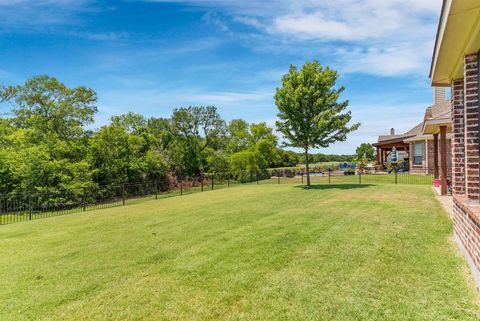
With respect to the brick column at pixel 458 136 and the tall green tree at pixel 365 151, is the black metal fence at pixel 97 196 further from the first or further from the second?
the tall green tree at pixel 365 151

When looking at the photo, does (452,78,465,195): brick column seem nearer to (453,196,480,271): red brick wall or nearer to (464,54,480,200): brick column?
(453,196,480,271): red brick wall

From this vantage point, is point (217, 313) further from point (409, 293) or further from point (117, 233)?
point (117, 233)

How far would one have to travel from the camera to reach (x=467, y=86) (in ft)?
13.4

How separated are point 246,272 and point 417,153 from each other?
22.1 m

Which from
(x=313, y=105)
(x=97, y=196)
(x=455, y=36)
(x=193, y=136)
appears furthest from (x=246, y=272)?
(x=193, y=136)

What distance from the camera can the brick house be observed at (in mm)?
3324

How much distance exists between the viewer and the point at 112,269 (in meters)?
4.66

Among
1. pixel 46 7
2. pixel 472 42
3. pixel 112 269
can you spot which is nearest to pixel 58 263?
pixel 112 269

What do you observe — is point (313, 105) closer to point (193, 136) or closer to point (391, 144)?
point (391, 144)

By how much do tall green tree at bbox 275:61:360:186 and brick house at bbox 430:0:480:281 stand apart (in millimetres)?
12175

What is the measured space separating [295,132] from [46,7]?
1336cm

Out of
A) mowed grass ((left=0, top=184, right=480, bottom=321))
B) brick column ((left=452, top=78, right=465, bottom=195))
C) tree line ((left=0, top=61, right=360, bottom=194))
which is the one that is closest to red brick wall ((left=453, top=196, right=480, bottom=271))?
mowed grass ((left=0, top=184, right=480, bottom=321))

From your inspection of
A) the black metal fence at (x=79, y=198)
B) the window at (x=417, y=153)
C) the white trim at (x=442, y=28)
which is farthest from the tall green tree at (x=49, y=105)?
the window at (x=417, y=153)

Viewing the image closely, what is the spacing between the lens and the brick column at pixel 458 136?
515 cm
